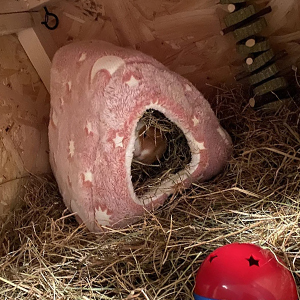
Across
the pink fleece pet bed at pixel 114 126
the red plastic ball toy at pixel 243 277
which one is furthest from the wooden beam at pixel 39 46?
the red plastic ball toy at pixel 243 277

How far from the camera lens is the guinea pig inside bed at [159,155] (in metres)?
1.47

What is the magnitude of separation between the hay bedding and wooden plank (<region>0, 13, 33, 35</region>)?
64 centimetres

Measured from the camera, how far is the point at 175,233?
124cm

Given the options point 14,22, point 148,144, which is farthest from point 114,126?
point 14,22

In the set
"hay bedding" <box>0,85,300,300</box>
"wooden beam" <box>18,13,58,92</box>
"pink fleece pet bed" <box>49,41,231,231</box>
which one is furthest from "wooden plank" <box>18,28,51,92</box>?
"hay bedding" <box>0,85,300,300</box>

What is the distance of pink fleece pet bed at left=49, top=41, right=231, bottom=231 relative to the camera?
4.32ft

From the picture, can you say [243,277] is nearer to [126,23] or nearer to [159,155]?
[159,155]

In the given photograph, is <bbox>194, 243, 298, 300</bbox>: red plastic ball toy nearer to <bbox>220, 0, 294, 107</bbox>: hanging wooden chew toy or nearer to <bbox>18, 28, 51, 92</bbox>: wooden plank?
<bbox>220, 0, 294, 107</bbox>: hanging wooden chew toy

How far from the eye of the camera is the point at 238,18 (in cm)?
148

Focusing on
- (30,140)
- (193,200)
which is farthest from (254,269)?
(30,140)

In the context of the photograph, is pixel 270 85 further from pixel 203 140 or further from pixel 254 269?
pixel 254 269

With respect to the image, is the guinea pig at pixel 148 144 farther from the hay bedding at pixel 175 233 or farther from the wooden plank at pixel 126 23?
the wooden plank at pixel 126 23

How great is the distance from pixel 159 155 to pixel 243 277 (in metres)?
0.74

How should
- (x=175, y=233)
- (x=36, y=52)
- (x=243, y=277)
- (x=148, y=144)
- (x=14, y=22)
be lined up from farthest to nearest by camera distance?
(x=36, y=52) < (x=14, y=22) < (x=148, y=144) < (x=175, y=233) < (x=243, y=277)
